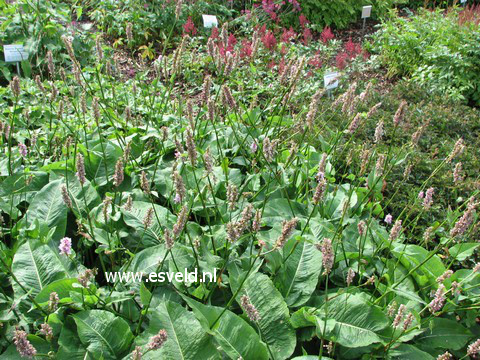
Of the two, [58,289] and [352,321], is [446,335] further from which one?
[58,289]

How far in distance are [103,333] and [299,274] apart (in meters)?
0.92

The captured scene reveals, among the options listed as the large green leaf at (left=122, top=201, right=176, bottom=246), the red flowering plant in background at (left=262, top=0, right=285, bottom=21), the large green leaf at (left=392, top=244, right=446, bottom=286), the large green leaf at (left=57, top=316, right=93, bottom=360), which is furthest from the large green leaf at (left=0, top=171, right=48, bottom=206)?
the red flowering plant in background at (left=262, top=0, right=285, bottom=21)

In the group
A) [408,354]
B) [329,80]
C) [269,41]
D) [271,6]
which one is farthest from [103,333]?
[271,6]

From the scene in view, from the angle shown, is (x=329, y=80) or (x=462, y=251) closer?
(x=462, y=251)

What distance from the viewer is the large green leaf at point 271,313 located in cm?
208

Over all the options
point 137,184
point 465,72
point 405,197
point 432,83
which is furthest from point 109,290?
point 465,72

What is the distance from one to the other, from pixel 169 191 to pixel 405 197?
169 centimetres

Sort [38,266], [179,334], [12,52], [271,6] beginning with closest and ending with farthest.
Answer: [179,334] → [38,266] → [12,52] → [271,6]

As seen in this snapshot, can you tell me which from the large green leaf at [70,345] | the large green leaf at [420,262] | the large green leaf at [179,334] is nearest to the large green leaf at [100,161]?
the large green leaf at [70,345]

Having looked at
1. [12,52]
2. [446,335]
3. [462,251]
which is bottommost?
[446,335]

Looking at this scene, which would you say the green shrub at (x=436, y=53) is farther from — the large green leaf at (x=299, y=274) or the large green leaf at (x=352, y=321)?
the large green leaf at (x=352, y=321)

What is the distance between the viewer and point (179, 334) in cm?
197

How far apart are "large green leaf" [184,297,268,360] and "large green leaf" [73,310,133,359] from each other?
1.01 feet

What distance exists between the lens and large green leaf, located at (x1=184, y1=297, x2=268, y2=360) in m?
1.96
